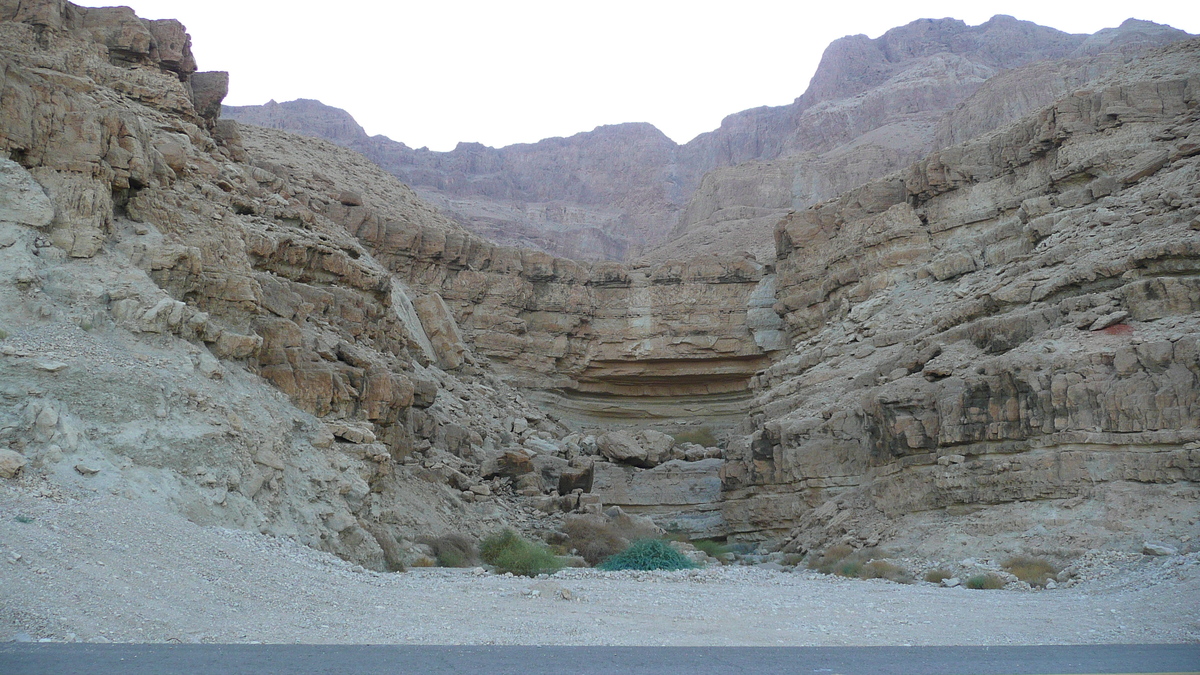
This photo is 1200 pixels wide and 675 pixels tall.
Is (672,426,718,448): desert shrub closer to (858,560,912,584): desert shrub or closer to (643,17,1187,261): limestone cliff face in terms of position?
(643,17,1187,261): limestone cliff face

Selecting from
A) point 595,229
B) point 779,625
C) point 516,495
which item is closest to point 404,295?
point 516,495

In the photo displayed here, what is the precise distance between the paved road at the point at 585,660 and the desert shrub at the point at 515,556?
8818 millimetres

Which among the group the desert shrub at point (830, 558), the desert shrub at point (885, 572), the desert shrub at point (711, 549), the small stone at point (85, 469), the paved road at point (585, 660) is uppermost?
the small stone at point (85, 469)

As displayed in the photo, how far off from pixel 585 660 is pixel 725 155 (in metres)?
104

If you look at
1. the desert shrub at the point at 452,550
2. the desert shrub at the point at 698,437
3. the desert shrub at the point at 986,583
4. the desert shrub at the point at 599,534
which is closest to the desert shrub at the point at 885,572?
the desert shrub at the point at 986,583

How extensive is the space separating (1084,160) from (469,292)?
91.7 ft

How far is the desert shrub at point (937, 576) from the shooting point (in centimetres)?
1670

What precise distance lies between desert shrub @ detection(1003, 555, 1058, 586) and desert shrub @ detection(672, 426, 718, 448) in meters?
26.6

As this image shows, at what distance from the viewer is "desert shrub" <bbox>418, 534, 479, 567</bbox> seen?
18250mm

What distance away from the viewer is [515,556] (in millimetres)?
18078

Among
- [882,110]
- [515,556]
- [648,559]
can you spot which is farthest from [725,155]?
[515,556]

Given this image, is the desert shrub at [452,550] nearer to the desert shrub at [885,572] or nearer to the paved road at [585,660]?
the desert shrub at [885,572]

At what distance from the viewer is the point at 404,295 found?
37500mm

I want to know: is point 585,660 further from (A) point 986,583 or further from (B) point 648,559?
(B) point 648,559
